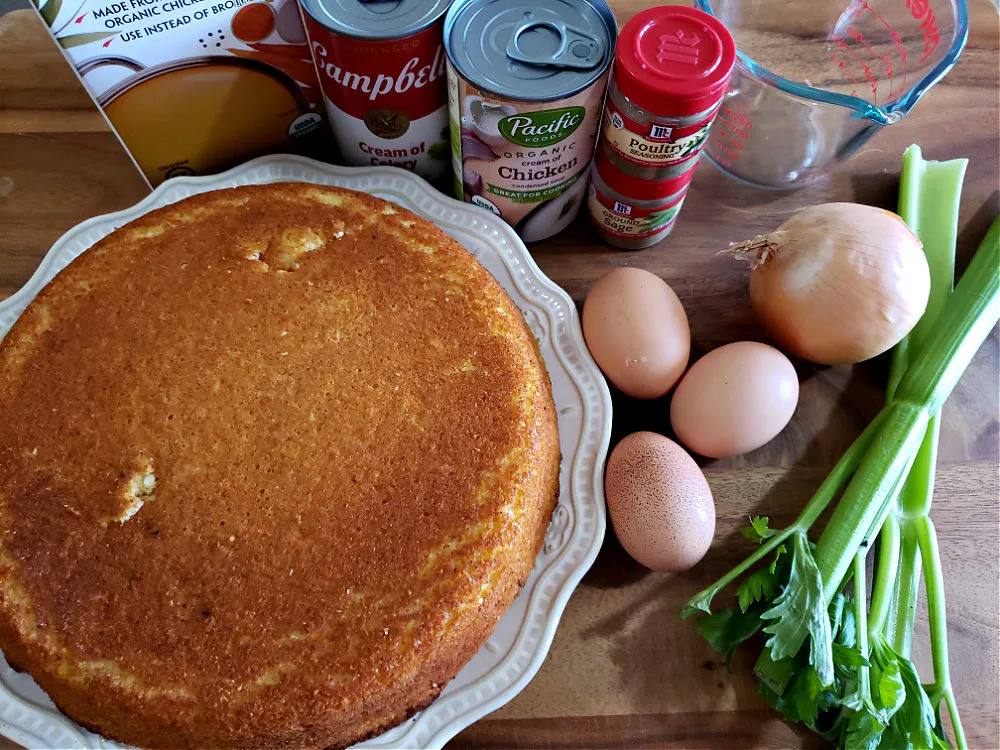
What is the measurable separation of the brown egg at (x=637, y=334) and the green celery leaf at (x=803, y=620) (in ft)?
1.01

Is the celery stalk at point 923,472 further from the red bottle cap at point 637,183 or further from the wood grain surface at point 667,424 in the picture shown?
the red bottle cap at point 637,183

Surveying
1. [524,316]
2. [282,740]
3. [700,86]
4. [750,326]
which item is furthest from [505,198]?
[282,740]

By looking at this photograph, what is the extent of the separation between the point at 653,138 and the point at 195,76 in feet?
2.17

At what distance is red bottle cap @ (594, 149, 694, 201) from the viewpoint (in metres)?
1.07

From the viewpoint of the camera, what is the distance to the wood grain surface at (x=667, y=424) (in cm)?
98

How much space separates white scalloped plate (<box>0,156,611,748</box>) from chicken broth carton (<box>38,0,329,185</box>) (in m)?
0.06

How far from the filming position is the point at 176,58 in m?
1.05

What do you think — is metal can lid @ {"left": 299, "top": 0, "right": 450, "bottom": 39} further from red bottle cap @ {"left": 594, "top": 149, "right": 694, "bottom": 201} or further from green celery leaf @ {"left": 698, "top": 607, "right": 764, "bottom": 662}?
green celery leaf @ {"left": 698, "top": 607, "right": 764, "bottom": 662}

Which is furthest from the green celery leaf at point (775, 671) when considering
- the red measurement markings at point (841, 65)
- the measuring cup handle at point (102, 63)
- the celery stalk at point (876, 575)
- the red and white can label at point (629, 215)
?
the measuring cup handle at point (102, 63)

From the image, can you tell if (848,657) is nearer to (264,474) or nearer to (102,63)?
(264,474)

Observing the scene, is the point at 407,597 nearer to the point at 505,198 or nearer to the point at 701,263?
the point at 505,198

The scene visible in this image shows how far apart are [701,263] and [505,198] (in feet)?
1.16

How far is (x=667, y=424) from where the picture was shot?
1107 mm

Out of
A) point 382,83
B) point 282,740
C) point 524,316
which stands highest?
point 382,83
